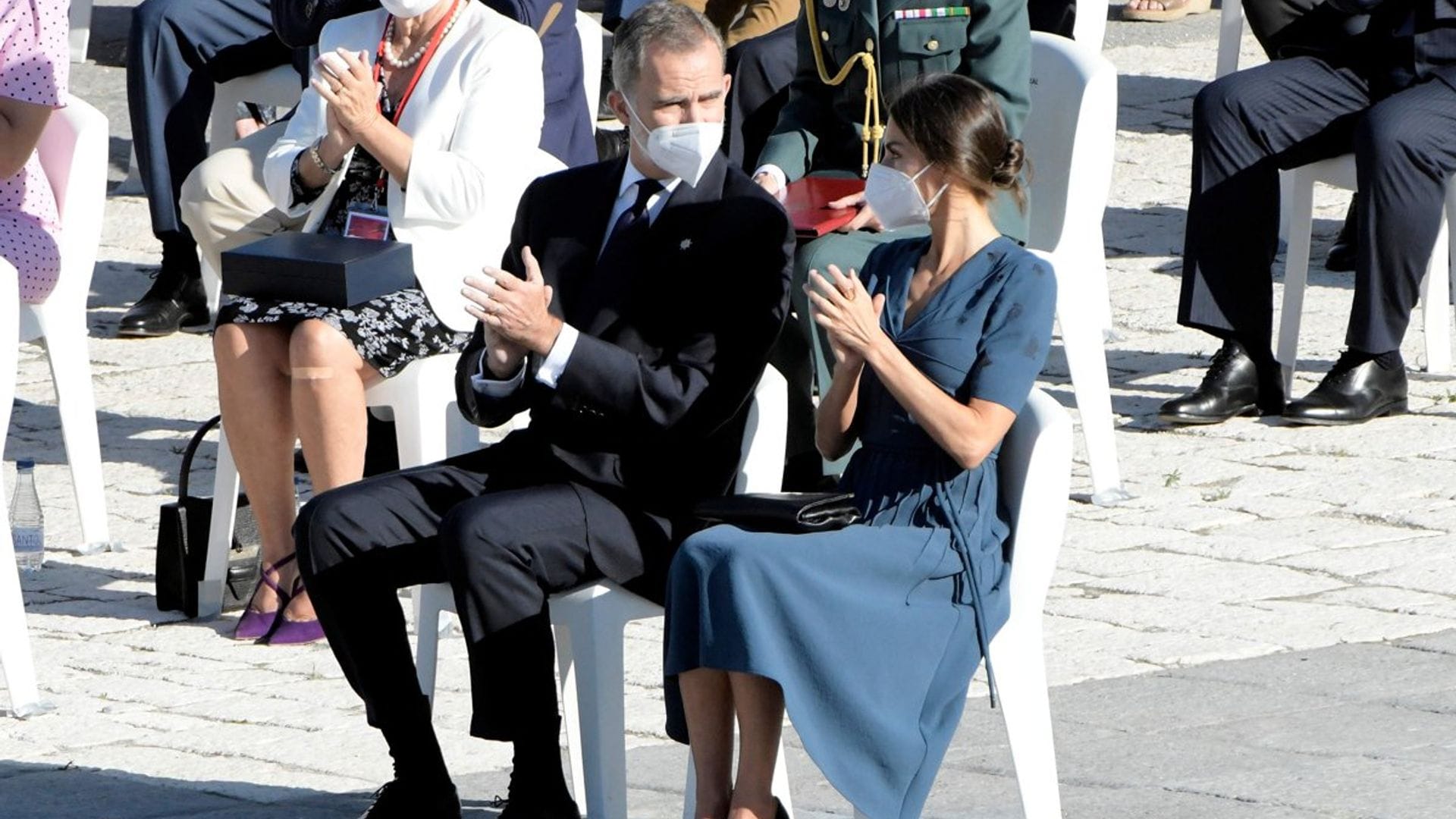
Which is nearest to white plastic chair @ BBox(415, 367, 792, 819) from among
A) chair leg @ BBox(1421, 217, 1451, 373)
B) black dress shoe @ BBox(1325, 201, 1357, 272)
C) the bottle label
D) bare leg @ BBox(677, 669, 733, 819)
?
bare leg @ BBox(677, 669, 733, 819)

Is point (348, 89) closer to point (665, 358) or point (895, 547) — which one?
point (665, 358)

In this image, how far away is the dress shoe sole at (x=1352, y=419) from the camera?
6.53m

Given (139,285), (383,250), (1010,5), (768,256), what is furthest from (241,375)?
(139,285)

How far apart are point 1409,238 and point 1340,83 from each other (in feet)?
1.64

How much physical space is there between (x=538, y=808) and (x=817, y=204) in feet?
6.37

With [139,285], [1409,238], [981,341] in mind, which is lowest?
[139,285]

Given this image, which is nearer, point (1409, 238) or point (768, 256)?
point (768, 256)

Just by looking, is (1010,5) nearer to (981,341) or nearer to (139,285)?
(981,341)

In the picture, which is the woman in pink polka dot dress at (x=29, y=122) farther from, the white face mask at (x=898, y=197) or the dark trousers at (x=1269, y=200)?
the dark trousers at (x=1269, y=200)

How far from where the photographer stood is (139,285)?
8.69 meters

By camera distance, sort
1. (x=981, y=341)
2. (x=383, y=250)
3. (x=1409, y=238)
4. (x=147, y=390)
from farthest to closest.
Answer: (x=147, y=390), (x=1409, y=238), (x=383, y=250), (x=981, y=341)

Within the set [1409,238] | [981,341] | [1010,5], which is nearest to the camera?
[981,341]

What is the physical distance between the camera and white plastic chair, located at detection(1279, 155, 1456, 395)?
22.2ft

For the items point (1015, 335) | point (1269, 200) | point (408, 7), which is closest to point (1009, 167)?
point (1015, 335)
